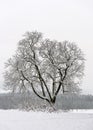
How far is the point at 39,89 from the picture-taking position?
39.2 m

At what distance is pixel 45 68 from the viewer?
39.0 m

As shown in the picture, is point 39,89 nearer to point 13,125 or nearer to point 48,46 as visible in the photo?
point 48,46

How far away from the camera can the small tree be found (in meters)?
38.5

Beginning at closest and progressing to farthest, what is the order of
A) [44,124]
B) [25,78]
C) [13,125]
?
[13,125] < [44,124] < [25,78]

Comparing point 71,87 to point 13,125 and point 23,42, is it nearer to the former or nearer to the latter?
point 23,42

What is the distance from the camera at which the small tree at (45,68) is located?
1515 inches

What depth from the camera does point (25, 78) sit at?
38.4 metres

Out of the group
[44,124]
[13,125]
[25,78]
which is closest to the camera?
[13,125]

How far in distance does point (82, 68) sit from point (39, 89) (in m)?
5.93

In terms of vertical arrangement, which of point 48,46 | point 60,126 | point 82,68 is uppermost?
point 48,46

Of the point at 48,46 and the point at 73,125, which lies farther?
the point at 48,46

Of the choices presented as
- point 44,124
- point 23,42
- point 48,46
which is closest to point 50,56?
point 48,46

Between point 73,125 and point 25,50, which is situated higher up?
point 25,50

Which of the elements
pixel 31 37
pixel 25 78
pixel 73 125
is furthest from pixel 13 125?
pixel 31 37
